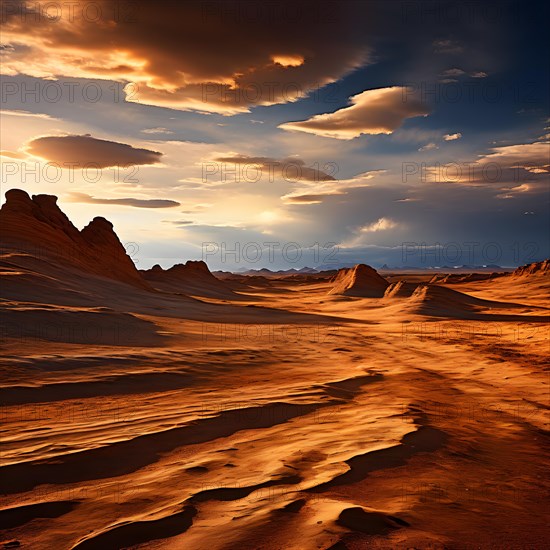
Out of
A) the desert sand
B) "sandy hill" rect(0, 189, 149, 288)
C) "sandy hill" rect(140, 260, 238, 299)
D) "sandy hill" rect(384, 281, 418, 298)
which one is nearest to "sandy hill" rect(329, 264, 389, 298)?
"sandy hill" rect(384, 281, 418, 298)

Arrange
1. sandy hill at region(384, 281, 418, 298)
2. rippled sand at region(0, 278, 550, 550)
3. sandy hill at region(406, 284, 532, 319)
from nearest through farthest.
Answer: rippled sand at region(0, 278, 550, 550) → sandy hill at region(406, 284, 532, 319) → sandy hill at region(384, 281, 418, 298)

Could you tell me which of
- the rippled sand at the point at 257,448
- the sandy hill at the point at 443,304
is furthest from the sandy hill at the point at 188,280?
the rippled sand at the point at 257,448

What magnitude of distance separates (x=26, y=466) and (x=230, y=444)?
214 centimetres

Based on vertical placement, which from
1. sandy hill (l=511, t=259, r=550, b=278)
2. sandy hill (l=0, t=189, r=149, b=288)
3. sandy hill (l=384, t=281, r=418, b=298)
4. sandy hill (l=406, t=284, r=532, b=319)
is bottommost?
sandy hill (l=406, t=284, r=532, b=319)

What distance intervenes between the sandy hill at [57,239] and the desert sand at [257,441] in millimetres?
15176

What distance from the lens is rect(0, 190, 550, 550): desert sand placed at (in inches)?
136

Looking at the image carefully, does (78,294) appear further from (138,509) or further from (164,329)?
(138,509)

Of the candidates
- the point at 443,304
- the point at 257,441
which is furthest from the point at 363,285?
the point at 257,441

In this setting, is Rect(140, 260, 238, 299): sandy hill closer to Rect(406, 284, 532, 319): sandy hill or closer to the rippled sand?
Rect(406, 284, 532, 319): sandy hill

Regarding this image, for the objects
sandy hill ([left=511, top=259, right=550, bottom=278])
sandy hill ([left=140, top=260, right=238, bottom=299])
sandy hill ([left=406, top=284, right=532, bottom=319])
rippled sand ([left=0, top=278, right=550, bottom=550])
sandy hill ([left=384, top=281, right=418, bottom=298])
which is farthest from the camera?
sandy hill ([left=511, top=259, right=550, bottom=278])

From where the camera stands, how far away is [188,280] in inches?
2351

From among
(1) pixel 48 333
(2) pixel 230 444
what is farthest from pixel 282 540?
(1) pixel 48 333

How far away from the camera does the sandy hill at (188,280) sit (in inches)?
2016

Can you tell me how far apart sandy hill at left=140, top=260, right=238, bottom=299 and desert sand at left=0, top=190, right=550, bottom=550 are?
1420 inches
